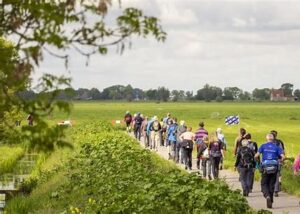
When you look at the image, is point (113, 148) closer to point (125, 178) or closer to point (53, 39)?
point (125, 178)

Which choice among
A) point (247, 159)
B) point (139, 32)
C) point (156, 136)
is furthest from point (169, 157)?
point (139, 32)

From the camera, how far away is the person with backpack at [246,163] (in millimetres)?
18766

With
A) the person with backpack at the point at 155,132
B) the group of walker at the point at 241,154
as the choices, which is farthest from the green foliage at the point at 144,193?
the person with backpack at the point at 155,132

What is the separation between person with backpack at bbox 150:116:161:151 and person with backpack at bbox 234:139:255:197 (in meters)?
16.6

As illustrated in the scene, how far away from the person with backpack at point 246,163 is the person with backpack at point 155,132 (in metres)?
16.6

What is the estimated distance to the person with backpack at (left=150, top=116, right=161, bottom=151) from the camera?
35675 mm

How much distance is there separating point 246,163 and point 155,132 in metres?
17.4

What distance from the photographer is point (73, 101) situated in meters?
5.87

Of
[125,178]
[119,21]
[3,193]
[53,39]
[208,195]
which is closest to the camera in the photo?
[53,39]

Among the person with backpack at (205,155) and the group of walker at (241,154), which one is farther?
the person with backpack at (205,155)

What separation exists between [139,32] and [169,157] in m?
25.2

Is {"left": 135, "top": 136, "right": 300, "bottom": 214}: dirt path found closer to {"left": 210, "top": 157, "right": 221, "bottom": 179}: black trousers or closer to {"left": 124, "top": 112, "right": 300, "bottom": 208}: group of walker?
{"left": 124, "top": 112, "right": 300, "bottom": 208}: group of walker

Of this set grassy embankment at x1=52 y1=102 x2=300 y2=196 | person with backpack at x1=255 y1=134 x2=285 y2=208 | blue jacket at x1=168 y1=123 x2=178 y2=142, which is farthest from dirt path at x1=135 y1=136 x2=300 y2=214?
blue jacket at x1=168 y1=123 x2=178 y2=142

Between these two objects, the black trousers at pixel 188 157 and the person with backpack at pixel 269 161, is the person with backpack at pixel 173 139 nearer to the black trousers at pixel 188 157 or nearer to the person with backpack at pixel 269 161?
the black trousers at pixel 188 157
